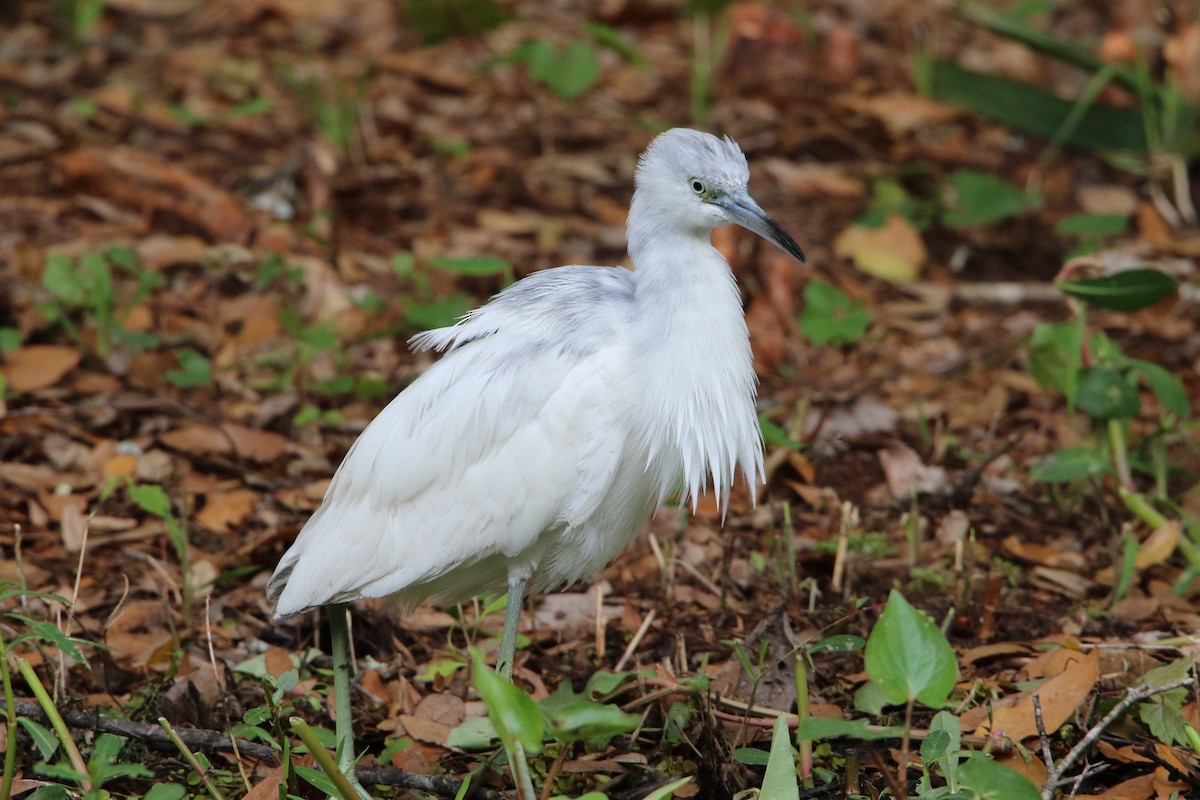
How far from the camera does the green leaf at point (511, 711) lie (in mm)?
2244

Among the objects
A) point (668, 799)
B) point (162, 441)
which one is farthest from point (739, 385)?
point (162, 441)

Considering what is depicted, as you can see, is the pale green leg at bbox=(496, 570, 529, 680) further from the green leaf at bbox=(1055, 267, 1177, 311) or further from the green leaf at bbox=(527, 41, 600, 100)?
the green leaf at bbox=(527, 41, 600, 100)

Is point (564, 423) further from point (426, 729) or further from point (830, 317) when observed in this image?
point (830, 317)

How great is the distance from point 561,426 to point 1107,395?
1914mm

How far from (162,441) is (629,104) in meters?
3.73

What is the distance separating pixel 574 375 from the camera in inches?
122

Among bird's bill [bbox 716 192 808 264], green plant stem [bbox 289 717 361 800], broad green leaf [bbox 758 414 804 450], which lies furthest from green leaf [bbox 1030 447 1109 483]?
green plant stem [bbox 289 717 361 800]

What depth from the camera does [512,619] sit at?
3.16 m

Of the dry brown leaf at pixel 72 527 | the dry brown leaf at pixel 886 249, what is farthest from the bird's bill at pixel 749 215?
the dry brown leaf at pixel 886 249

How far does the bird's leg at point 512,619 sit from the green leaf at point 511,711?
765 mm

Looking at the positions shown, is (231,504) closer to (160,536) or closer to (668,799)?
(160,536)

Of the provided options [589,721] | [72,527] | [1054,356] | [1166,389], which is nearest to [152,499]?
[72,527]

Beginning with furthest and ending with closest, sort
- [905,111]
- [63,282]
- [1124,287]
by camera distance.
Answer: [905,111], [63,282], [1124,287]

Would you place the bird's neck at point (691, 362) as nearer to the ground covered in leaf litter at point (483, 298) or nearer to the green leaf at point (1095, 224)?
the ground covered in leaf litter at point (483, 298)
